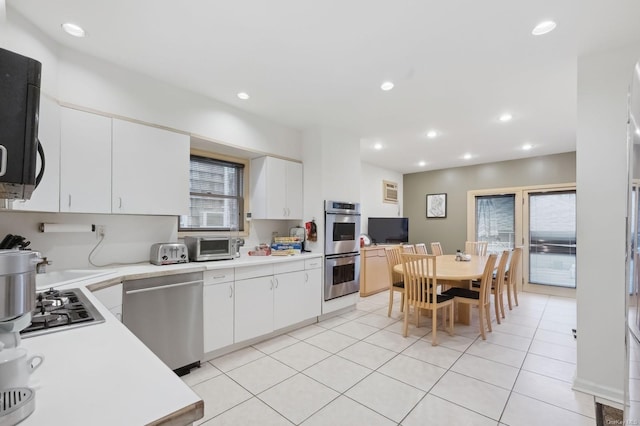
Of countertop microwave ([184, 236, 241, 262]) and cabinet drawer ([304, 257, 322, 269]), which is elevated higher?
countertop microwave ([184, 236, 241, 262])

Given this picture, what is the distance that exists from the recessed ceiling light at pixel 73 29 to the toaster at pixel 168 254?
169 cm

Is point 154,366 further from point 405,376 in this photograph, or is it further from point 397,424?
point 405,376

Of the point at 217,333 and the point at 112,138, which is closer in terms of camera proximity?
the point at 112,138

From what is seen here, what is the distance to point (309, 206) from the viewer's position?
13.2 feet

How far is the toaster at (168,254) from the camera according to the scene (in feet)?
8.73

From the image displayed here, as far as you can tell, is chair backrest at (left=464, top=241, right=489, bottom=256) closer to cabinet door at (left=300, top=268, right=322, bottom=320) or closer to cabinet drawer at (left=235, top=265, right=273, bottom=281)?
cabinet door at (left=300, top=268, right=322, bottom=320)

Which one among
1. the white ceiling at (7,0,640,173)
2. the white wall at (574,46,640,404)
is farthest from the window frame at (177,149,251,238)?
the white wall at (574,46,640,404)

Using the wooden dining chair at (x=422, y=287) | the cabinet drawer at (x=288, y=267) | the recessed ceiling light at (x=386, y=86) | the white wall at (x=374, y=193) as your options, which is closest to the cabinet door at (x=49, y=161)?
the cabinet drawer at (x=288, y=267)

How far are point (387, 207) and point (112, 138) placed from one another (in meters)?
5.56

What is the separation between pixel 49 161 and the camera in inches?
80.7

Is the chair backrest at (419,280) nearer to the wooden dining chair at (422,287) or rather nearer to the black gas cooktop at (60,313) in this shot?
the wooden dining chair at (422,287)

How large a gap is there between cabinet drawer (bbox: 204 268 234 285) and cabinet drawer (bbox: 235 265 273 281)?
0.25ft

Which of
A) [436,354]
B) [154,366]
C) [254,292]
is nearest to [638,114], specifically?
[154,366]

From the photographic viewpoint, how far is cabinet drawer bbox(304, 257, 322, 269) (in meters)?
3.66
